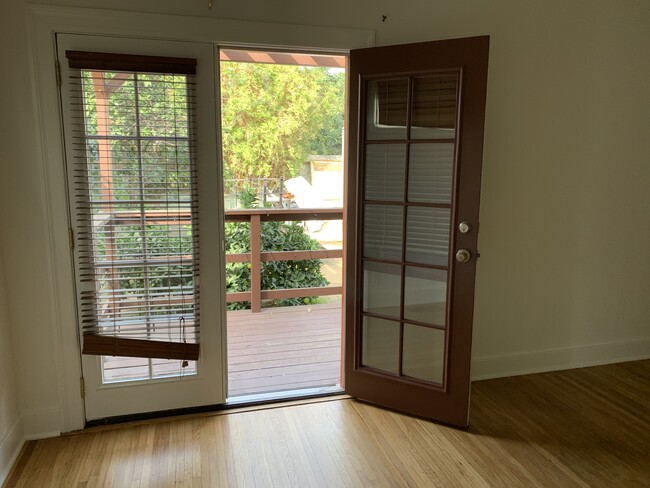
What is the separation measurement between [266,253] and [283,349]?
1.14 meters

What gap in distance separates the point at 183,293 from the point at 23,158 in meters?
0.99

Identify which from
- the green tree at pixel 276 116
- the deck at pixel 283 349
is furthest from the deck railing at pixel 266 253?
the green tree at pixel 276 116

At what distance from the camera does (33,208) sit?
7.41 ft

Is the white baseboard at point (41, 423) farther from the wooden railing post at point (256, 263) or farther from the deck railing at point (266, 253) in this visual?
the wooden railing post at point (256, 263)

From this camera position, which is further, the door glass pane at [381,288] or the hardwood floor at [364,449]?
the door glass pane at [381,288]

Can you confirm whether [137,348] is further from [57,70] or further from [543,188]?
[543,188]

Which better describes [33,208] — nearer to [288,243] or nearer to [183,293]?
[183,293]

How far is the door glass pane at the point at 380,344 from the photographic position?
8.89ft

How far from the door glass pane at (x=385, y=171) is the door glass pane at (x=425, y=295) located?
44 cm

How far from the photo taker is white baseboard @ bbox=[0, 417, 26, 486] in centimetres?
210

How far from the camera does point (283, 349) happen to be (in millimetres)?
3730

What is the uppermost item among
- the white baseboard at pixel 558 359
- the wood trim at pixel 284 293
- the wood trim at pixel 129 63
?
the wood trim at pixel 129 63

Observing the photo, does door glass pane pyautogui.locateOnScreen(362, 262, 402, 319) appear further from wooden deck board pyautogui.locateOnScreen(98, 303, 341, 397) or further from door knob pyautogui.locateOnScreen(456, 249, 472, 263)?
wooden deck board pyautogui.locateOnScreen(98, 303, 341, 397)

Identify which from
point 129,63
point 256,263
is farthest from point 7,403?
point 256,263
